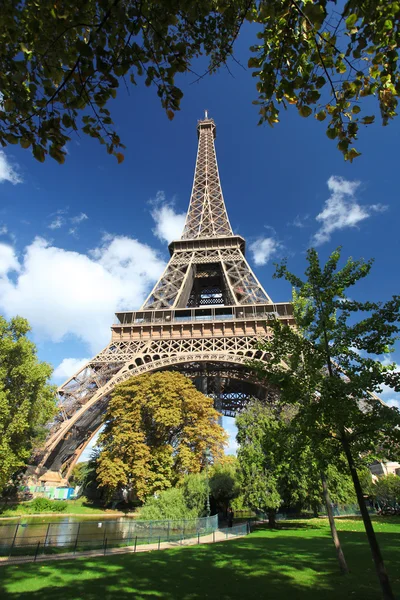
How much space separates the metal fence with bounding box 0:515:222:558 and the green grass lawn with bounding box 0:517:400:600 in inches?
87.8

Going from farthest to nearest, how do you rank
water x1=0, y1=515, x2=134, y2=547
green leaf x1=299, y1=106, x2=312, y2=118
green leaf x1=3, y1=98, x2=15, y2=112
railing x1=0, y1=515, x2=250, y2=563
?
water x1=0, y1=515, x2=134, y2=547, railing x1=0, y1=515, x2=250, y2=563, green leaf x1=299, y1=106, x2=312, y2=118, green leaf x1=3, y1=98, x2=15, y2=112

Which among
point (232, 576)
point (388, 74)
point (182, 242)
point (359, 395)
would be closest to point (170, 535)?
point (232, 576)

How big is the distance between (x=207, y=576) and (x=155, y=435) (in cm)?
1806

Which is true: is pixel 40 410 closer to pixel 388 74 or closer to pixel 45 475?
pixel 45 475

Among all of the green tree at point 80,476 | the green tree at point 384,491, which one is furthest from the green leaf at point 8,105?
the green tree at point 384,491

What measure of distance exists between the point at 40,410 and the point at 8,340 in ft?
17.4

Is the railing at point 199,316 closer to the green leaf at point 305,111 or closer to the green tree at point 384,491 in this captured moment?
the green tree at point 384,491

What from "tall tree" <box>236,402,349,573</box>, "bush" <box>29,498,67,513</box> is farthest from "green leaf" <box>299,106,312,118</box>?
"bush" <box>29,498,67,513</box>

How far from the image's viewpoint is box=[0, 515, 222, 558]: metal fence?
1230 cm

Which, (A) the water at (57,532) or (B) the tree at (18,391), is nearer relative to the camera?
(A) the water at (57,532)

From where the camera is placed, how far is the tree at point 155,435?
23828 millimetres

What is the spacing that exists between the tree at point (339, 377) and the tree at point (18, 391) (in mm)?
18165

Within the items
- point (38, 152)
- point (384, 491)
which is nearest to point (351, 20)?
point (38, 152)

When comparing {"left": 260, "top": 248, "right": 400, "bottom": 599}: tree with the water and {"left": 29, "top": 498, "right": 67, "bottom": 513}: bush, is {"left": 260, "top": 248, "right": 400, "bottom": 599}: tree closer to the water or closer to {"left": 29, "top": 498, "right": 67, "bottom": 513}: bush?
the water
